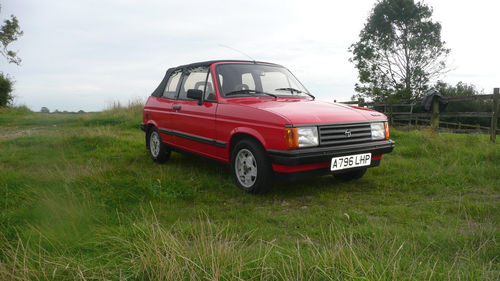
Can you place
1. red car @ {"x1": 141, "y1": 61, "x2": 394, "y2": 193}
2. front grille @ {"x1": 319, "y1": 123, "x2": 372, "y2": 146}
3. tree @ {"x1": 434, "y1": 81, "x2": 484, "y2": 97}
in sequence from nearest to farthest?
red car @ {"x1": 141, "y1": 61, "x2": 394, "y2": 193} < front grille @ {"x1": 319, "y1": 123, "x2": 372, "y2": 146} < tree @ {"x1": 434, "y1": 81, "x2": 484, "y2": 97}

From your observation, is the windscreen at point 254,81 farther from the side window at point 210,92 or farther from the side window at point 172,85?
the side window at point 172,85

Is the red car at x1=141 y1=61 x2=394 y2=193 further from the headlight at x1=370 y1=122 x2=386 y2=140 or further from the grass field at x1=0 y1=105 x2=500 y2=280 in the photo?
the grass field at x1=0 y1=105 x2=500 y2=280

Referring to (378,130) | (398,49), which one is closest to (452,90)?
(398,49)

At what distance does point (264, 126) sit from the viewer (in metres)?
4.00

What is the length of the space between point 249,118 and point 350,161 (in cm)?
131

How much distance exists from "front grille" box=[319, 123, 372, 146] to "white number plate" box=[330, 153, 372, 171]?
18 cm

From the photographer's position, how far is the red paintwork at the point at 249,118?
392 cm

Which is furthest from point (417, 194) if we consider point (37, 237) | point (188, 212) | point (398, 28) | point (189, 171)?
point (398, 28)

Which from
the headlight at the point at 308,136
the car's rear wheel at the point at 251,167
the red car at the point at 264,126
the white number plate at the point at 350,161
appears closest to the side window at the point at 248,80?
the red car at the point at 264,126

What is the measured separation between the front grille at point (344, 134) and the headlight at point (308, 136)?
0.07 meters

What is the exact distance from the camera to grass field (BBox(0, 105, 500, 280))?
1.89 metres

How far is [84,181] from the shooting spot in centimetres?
443

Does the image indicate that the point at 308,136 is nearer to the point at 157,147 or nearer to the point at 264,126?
the point at 264,126

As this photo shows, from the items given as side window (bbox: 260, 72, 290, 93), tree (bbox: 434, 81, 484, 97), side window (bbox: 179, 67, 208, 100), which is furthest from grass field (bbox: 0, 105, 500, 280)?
tree (bbox: 434, 81, 484, 97)
